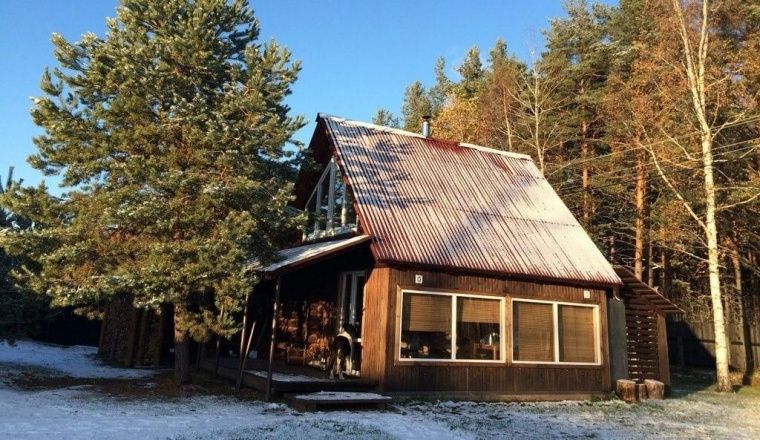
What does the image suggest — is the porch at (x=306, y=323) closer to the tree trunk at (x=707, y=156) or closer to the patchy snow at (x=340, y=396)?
the patchy snow at (x=340, y=396)

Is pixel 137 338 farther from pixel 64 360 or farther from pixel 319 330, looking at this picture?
pixel 319 330

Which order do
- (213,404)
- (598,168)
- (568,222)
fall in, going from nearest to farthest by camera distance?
(213,404) < (568,222) < (598,168)

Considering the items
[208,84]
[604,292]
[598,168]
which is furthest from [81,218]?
[598,168]

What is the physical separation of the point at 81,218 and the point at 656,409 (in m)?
12.0

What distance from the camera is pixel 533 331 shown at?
12430 millimetres

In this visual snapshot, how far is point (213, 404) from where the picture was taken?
930cm

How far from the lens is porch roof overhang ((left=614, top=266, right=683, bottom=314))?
47.6 feet

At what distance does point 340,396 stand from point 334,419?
3.64ft

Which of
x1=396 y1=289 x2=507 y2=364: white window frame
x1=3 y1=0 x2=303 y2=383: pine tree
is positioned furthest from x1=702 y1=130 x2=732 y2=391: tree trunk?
x1=3 y1=0 x2=303 y2=383: pine tree

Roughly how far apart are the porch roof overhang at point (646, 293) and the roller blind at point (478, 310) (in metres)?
4.67

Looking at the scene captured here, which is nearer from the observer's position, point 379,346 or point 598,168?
point 379,346

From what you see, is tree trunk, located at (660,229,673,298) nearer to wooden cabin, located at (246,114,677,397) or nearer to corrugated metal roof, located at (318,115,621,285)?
wooden cabin, located at (246,114,677,397)

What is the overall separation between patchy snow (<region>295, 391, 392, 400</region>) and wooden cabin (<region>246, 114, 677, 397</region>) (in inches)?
28.8

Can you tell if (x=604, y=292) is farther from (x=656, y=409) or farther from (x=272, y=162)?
(x=272, y=162)
